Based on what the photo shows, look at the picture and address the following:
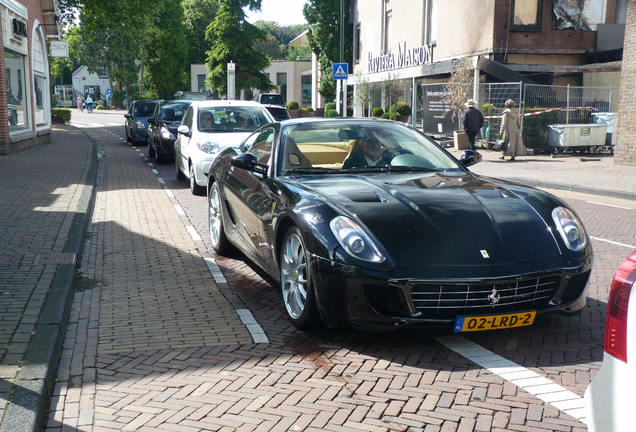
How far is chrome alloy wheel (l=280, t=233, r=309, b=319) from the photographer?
491 centimetres

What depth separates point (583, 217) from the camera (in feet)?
34.9

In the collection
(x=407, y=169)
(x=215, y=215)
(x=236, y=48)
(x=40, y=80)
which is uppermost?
(x=236, y=48)

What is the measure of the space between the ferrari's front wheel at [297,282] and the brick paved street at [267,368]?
0.14 metres

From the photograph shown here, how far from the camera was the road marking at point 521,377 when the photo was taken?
3735 mm

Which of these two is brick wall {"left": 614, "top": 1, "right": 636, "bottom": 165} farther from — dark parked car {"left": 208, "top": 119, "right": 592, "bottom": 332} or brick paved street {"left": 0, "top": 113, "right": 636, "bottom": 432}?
dark parked car {"left": 208, "top": 119, "right": 592, "bottom": 332}

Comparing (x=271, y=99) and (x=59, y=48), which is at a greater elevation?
(x=59, y=48)

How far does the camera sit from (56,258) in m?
7.18

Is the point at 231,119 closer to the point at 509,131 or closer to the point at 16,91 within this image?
the point at 509,131

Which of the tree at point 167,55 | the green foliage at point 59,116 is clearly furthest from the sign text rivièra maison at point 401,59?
the tree at point 167,55

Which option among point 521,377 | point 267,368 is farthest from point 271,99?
point 521,377

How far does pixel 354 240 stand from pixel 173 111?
16346 millimetres

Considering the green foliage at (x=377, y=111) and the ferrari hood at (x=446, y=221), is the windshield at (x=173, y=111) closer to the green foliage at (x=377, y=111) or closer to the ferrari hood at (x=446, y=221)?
the ferrari hood at (x=446, y=221)

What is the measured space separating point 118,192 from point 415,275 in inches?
411

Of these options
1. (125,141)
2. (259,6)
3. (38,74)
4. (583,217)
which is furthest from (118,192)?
(259,6)
